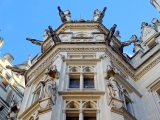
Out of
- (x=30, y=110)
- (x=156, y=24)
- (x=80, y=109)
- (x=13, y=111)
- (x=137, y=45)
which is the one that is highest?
(x=156, y=24)

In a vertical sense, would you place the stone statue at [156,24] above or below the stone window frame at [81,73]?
above

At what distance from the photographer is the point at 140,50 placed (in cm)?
1909

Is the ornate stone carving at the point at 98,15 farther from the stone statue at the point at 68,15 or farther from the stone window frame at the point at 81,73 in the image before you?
the stone window frame at the point at 81,73

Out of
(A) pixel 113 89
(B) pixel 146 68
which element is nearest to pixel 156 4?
(B) pixel 146 68

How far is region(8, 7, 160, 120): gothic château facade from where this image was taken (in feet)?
37.5

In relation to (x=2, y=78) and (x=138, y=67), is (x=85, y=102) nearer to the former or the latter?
(x=138, y=67)

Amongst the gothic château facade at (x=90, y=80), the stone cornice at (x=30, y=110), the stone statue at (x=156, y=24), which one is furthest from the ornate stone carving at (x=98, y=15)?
the stone cornice at (x=30, y=110)

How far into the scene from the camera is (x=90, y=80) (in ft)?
45.5

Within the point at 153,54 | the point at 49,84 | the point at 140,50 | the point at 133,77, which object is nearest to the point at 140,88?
the point at 133,77

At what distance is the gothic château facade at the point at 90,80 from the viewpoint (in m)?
11.4

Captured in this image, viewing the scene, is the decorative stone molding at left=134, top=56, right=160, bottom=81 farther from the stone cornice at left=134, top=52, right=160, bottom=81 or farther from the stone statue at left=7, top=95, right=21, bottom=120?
the stone statue at left=7, top=95, right=21, bottom=120

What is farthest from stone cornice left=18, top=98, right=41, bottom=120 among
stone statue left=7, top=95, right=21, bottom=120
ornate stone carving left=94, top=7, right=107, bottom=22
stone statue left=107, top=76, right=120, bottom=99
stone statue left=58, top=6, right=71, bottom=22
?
ornate stone carving left=94, top=7, right=107, bottom=22

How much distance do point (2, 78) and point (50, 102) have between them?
41.9ft

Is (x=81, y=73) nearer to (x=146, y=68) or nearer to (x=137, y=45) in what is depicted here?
(x=146, y=68)
